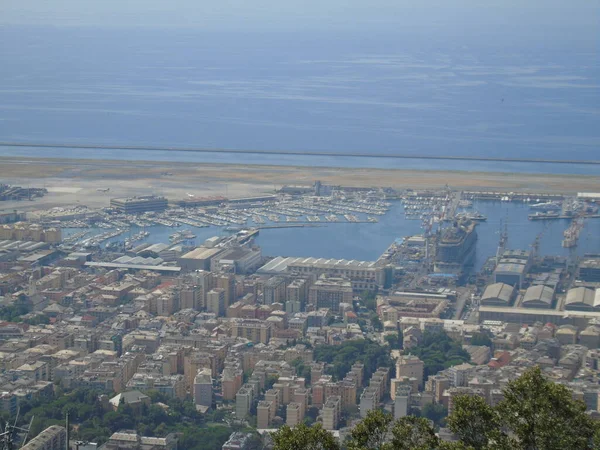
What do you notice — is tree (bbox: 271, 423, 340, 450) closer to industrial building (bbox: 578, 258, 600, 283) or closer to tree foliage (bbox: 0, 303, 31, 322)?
tree foliage (bbox: 0, 303, 31, 322)

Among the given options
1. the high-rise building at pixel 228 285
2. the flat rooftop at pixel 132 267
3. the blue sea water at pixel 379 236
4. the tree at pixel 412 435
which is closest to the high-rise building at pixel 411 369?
the high-rise building at pixel 228 285

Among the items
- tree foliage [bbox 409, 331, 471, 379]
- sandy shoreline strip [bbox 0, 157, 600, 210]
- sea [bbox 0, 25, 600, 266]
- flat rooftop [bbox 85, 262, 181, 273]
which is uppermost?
sea [bbox 0, 25, 600, 266]

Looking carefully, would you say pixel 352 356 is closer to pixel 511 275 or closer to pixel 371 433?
pixel 511 275

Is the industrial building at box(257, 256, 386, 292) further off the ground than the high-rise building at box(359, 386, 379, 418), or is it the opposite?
the industrial building at box(257, 256, 386, 292)

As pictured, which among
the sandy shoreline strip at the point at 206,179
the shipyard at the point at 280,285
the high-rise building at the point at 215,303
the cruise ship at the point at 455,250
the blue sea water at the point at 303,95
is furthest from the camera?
the blue sea water at the point at 303,95

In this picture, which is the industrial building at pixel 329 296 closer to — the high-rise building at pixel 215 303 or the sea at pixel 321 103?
the high-rise building at pixel 215 303

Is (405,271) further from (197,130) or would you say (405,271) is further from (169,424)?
(197,130)

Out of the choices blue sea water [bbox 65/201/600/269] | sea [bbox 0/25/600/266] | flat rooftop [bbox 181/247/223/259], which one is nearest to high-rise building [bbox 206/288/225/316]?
flat rooftop [bbox 181/247/223/259]
